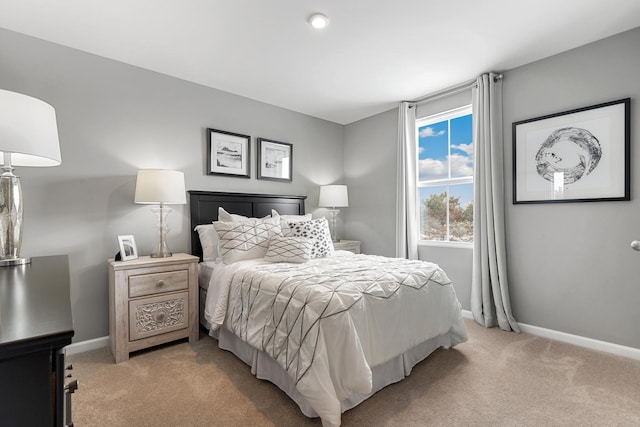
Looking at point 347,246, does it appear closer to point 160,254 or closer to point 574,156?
point 160,254

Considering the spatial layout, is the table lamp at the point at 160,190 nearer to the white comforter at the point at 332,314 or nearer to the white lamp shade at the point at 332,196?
the white comforter at the point at 332,314

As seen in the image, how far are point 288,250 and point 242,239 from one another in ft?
1.48

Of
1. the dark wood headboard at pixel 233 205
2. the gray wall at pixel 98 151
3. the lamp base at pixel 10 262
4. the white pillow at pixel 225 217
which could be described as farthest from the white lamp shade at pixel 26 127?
the dark wood headboard at pixel 233 205

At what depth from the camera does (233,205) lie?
3.38 meters

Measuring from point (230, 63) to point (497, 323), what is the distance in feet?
11.7

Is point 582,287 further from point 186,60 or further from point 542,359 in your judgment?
point 186,60

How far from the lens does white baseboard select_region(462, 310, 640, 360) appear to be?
233 cm

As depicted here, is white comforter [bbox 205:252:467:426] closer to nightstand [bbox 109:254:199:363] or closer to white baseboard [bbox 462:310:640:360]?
nightstand [bbox 109:254:199:363]

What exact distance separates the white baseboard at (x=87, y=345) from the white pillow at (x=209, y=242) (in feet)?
3.40

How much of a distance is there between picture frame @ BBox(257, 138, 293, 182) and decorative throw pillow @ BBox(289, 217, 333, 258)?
1.05 m

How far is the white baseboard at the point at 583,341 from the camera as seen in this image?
2333 millimetres

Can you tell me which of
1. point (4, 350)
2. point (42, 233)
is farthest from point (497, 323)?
point (42, 233)

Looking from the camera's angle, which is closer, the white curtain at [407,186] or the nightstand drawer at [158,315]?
A: the nightstand drawer at [158,315]

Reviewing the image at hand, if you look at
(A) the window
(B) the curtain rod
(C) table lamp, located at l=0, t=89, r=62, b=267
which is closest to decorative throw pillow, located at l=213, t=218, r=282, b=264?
(C) table lamp, located at l=0, t=89, r=62, b=267
